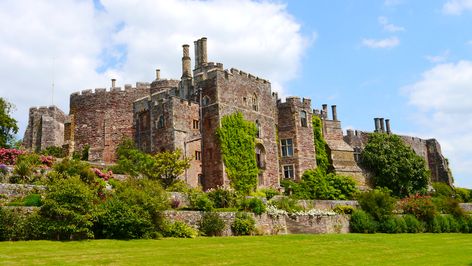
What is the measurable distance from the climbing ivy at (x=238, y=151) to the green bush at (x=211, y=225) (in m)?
14.1

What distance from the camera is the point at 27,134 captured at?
51875 millimetres

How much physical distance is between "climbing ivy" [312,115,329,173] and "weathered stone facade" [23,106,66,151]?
2516 cm

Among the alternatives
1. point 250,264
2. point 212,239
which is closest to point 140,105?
point 212,239

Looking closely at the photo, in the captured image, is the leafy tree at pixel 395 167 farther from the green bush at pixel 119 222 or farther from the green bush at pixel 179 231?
the green bush at pixel 119 222

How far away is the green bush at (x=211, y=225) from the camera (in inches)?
1011

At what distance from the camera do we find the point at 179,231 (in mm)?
24062

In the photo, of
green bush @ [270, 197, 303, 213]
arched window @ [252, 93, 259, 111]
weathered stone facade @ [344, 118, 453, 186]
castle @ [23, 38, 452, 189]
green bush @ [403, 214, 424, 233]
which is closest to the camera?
green bush @ [270, 197, 303, 213]

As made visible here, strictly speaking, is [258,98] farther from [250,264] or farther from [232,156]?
[250,264]

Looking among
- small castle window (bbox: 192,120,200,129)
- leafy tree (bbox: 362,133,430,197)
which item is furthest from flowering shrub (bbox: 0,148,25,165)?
leafy tree (bbox: 362,133,430,197)

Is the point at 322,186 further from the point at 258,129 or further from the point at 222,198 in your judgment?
the point at 222,198

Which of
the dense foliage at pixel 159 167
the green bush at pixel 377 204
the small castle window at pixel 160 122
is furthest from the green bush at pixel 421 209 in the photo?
the small castle window at pixel 160 122

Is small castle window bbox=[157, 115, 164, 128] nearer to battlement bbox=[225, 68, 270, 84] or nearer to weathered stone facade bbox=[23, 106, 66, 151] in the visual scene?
battlement bbox=[225, 68, 270, 84]

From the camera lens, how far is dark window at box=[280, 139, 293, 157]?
48719mm

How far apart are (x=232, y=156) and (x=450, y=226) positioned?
665 inches
